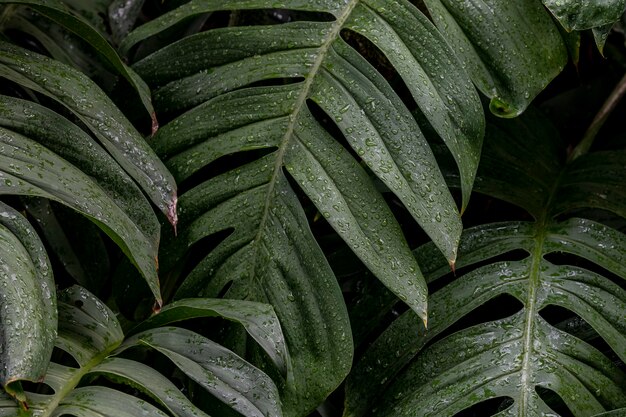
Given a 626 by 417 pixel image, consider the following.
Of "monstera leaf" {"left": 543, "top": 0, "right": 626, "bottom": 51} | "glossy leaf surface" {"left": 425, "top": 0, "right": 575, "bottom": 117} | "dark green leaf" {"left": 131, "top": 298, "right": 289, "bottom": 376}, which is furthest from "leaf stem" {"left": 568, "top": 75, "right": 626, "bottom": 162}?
"dark green leaf" {"left": 131, "top": 298, "right": 289, "bottom": 376}

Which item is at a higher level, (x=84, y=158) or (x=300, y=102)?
(x=300, y=102)

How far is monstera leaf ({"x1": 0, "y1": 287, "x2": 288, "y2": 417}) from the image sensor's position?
85 centimetres

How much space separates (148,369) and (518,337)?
491mm

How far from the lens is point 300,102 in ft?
3.50

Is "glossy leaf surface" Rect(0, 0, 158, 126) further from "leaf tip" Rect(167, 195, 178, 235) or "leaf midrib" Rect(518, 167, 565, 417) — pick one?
"leaf midrib" Rect(518, 167, 565, 417)

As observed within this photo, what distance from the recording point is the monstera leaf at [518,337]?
1014mm

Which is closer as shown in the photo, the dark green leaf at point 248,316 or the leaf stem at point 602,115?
the dark green leaf at point 248,316

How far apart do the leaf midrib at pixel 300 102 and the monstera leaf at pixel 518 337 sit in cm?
24

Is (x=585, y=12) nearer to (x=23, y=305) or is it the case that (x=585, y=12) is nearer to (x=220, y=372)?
(x=220, y=372)

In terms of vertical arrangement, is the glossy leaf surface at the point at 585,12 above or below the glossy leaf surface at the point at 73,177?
above

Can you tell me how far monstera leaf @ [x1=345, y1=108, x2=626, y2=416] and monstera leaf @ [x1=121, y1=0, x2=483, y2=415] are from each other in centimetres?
12

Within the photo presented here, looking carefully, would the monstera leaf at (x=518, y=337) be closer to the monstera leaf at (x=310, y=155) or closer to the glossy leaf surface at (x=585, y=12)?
the monstera leaf at (x=310, y=155)

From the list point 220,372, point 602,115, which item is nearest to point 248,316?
point 220,372

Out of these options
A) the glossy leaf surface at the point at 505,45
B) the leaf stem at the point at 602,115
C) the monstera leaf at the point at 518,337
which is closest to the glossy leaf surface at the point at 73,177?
the monstera leaf at the point at 518,337
